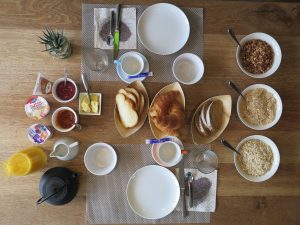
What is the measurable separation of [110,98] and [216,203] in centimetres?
64

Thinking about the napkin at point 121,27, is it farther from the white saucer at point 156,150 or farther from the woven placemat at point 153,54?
the white saucer at point 156,150

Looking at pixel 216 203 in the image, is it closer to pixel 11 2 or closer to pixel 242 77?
pixel 242 77

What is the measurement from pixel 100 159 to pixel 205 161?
44 centimetres

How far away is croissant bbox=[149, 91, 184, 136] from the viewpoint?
1.15 metres

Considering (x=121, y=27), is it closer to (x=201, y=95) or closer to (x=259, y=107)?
(x=201, y=95)

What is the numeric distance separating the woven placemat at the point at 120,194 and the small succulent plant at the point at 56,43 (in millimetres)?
442

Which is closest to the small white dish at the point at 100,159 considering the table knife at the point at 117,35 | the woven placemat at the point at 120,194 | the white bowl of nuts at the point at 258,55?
the woven placemat at the point at 120,194

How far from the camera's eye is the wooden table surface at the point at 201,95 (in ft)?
3.90

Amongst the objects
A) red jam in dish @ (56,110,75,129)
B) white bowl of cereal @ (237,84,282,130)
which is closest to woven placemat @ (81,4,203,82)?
red jam in dish @ (56,110,75,129)

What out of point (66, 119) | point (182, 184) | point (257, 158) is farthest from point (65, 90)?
point (257, 158)

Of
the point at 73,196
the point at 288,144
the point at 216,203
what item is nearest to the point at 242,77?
A: the point at 288,144

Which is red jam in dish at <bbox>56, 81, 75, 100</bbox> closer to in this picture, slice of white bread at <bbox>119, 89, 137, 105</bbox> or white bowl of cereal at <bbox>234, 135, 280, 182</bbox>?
slice of white bread at <bbox>119, 89, 137, 105</bbox>

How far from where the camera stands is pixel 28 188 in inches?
46.4

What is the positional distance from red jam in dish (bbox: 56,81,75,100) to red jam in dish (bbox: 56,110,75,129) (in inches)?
2.5
